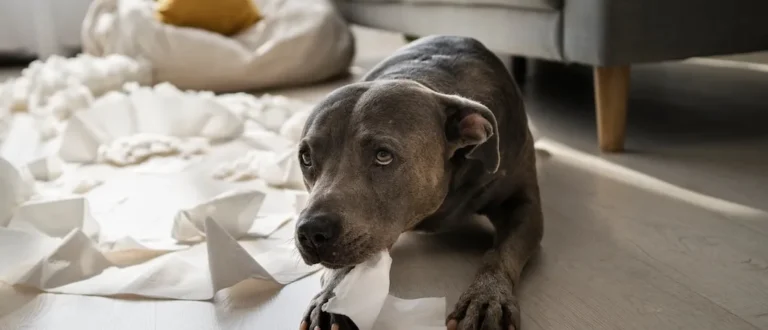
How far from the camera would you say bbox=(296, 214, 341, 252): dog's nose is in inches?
47.1

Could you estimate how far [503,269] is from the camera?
141 centimetres

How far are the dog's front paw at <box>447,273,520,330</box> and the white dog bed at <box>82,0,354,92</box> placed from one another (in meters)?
2.83

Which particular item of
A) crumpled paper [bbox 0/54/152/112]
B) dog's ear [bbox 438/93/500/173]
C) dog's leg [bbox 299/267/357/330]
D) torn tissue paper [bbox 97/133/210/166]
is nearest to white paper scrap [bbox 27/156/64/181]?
torn tissue paper [bbox 97/133/210/166]

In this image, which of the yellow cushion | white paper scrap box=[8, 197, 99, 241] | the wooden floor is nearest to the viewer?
the wooden floor

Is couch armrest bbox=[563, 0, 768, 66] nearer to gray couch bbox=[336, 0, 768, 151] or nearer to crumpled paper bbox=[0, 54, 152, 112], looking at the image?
gray couch bbox=[336, 0, 768, 151]

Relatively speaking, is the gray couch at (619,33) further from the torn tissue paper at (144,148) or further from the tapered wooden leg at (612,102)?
the torn tissue paper at (144,148)

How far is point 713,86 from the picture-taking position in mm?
3457

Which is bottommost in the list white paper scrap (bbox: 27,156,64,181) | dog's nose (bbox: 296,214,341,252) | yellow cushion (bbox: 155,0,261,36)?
yellow cushion (bbox: 155,0,261,36)

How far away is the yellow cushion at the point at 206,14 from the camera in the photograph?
4.01 meters

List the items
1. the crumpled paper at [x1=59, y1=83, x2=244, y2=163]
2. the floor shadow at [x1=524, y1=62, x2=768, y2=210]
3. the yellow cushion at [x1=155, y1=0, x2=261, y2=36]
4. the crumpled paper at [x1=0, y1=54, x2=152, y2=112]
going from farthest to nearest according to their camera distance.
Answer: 1. the yellow cushion at [x1=155, y1=0, x2=261, y2=36]
2. the crumpled paper at [x1=0, y1=54, x2=152, y2=112]
3. the crumpled paper at [x1=59, y1=83, x2=244, y2=163]
4. the floor shadow at [x1=524, y1=62, x2=768, y2=210]

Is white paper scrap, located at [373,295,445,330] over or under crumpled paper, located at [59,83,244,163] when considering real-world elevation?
over

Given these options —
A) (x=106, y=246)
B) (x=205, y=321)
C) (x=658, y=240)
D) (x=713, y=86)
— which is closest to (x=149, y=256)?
(x=106, y=246)

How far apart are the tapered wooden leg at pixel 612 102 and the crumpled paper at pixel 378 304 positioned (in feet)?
4.06

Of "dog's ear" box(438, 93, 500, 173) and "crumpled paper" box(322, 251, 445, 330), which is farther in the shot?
"dog's ear" box(438, 93, 500, 173)
